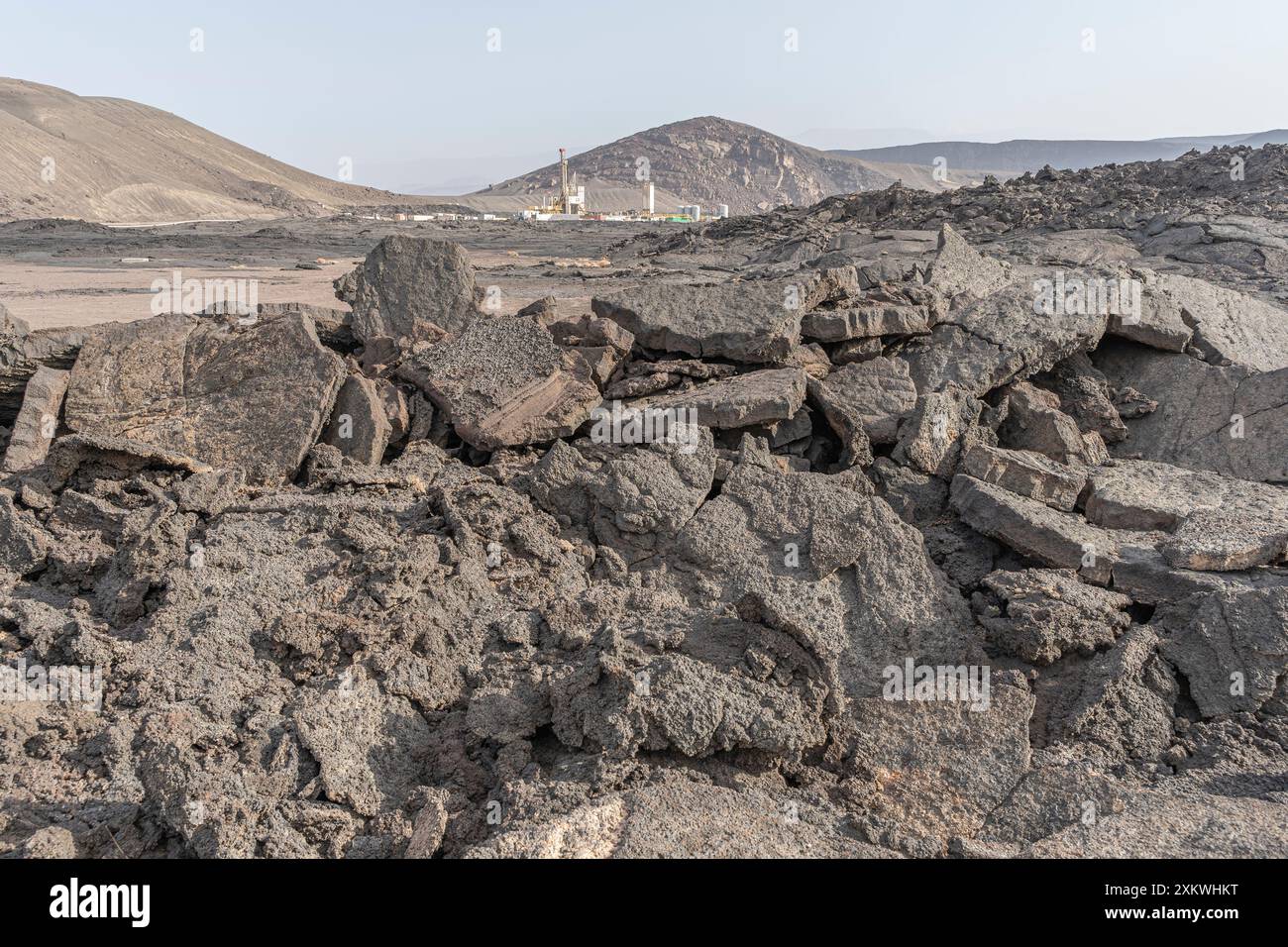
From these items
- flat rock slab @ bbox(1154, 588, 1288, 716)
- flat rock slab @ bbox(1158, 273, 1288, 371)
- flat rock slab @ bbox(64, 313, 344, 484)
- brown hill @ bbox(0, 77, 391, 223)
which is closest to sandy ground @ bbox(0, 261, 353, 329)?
flat rock slab @ bbox(64, 313, 344, 484)

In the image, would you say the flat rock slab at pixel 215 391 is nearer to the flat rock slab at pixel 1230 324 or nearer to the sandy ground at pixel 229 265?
the sandy ground at pixel 229 265

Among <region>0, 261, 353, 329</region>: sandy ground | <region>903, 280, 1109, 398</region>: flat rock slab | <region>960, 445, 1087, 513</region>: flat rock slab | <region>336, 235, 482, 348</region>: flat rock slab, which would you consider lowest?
<region>960, 445, 1087, 513</region>: flat rock slab

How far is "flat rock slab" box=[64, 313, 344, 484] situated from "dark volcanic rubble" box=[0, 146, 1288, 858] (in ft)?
0.08

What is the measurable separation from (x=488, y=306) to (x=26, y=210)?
157 ft

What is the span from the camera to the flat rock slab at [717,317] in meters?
6.16

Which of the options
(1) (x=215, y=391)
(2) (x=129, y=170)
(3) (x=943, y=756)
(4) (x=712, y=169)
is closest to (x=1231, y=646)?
(3) (x=943, y=756)

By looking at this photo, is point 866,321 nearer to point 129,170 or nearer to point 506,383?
point 506,383

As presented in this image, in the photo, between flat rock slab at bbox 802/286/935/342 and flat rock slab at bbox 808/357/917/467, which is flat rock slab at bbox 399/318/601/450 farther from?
flat rock slab at bbox 802/286/935/342

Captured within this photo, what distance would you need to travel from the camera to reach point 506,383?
5887 mm

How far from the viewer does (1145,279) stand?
7.79 metres

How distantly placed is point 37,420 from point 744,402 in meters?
4.19

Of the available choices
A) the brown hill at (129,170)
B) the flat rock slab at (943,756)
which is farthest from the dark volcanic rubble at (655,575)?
the brown hill at (129,170)

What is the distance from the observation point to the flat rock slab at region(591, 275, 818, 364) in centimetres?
616
